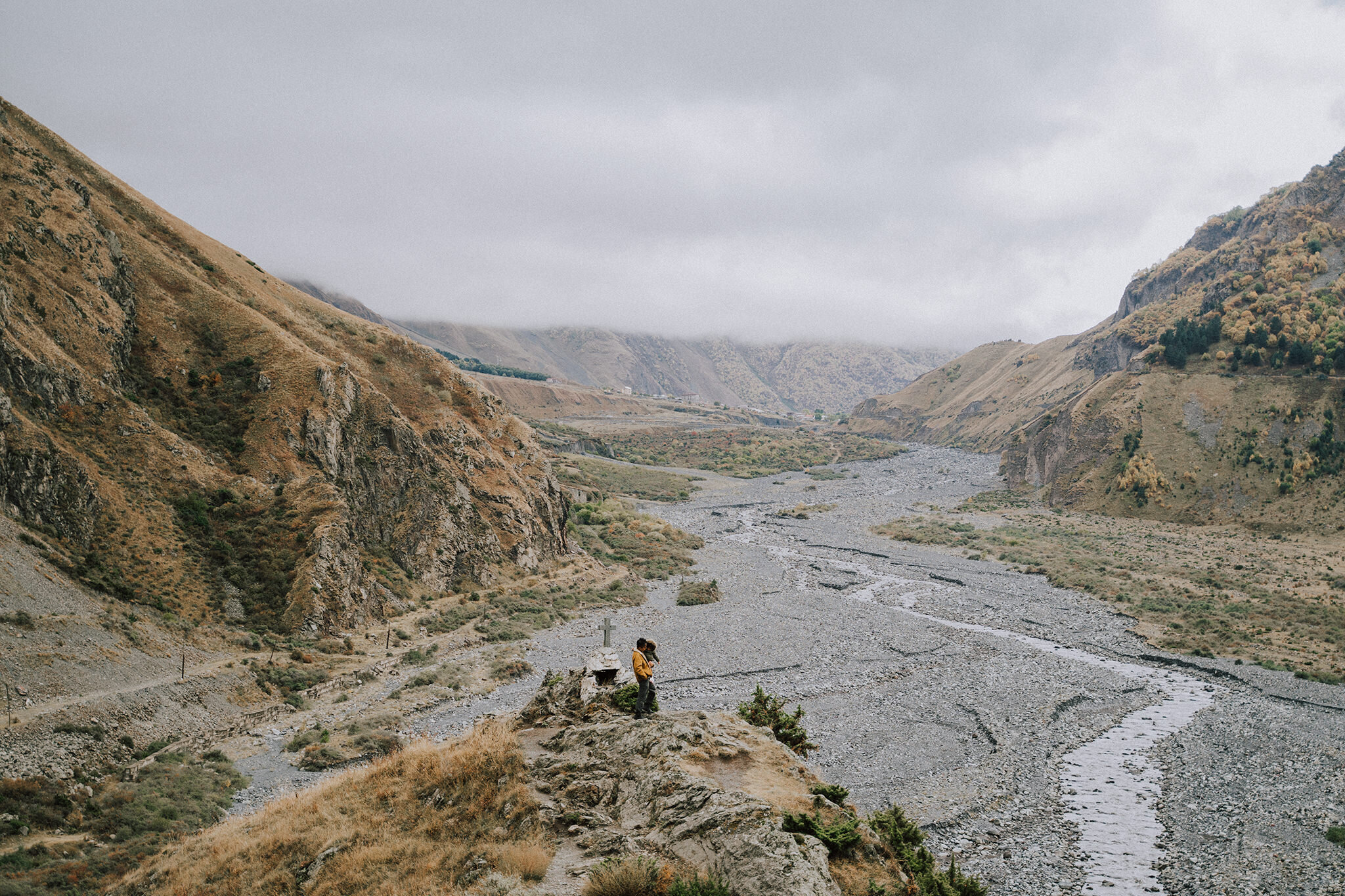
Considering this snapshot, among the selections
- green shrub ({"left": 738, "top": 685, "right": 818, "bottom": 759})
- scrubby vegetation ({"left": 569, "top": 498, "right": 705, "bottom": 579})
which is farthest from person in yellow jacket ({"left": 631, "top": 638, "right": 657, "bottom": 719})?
scrubby vegetation ({"left": 569, "top": 498, "right": 705, "bottom": 579})

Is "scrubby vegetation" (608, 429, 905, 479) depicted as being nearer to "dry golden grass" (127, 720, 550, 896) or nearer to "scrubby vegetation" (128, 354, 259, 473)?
"scrubby vegetation" (128, 354, 259, 473)

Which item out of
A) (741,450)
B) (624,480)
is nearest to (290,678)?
(624,480)

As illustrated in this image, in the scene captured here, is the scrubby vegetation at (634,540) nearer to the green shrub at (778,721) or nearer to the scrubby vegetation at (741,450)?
the green shrub at (778,721)

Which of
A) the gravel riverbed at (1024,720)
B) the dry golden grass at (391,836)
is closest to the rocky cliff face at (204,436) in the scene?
the gravel riverbed at (1024,720)

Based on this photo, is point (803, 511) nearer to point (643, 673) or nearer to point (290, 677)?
point (290, 677)

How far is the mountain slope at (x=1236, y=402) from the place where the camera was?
2463 inches

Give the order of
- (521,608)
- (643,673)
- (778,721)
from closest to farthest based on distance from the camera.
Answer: (643,673), (778,721), (521,608)

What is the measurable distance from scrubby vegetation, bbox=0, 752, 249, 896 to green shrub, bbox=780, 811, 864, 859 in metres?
13.5

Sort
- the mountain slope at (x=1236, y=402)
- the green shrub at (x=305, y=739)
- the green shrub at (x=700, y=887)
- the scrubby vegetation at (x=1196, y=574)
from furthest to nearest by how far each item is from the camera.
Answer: the mountain slope at (x=1236, y=402)
the scrubby vegetation at (x=1196, y=574)
the green shrub at (x=305, y=739)
the green shrub at (x=700, y=887)

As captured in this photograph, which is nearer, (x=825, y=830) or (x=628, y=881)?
(x=628, y=881)

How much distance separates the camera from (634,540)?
61719 mm

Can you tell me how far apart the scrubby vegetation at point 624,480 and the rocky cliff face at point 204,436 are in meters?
36.3

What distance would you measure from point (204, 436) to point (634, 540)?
35714mm

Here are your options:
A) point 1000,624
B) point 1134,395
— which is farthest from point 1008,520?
point 1000,624
